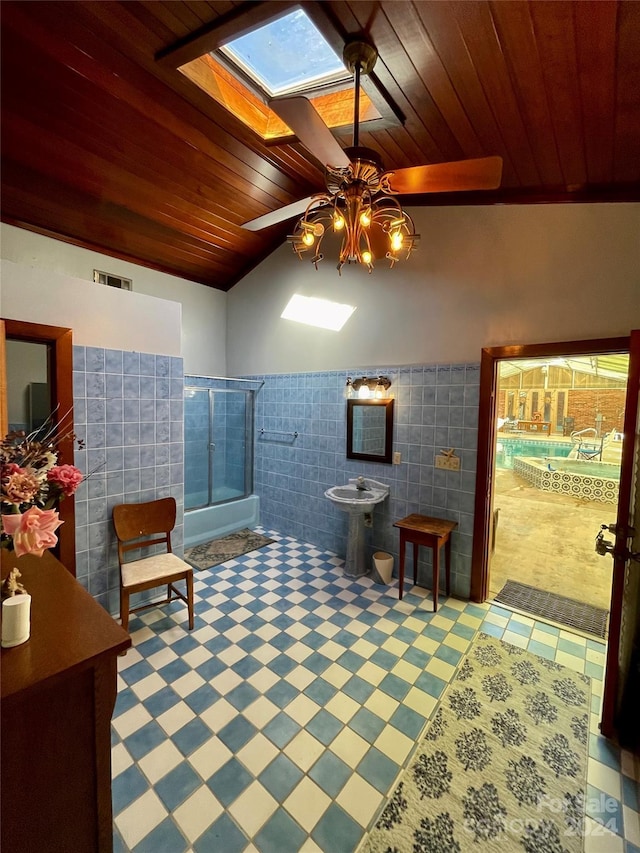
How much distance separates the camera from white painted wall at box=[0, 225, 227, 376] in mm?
2164

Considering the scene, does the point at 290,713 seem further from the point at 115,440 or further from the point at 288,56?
the point at 288,56

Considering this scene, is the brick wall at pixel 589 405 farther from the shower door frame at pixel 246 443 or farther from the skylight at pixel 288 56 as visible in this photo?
the skylight at pixel 288 56

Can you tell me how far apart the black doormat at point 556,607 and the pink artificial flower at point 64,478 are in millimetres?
3099

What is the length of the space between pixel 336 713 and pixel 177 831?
0.80 metres

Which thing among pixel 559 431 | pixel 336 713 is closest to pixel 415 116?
pixel 336 713

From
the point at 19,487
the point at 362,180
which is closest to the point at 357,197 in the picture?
the point at 362,180

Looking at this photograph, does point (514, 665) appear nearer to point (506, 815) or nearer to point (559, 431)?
point (506, 815)

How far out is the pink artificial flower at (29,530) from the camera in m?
0.99

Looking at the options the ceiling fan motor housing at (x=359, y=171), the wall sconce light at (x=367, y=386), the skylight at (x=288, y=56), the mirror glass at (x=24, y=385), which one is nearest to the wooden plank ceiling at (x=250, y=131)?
the skylight at (x=288, y=56)

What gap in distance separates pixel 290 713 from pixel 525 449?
26.0 ft

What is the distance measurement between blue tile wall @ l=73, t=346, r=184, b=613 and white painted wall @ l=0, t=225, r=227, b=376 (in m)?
0.13

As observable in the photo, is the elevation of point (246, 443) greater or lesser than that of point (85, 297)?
lesser

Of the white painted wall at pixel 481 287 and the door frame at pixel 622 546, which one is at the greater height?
the white painted wall at pixel 481 287

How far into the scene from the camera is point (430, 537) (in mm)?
2719
